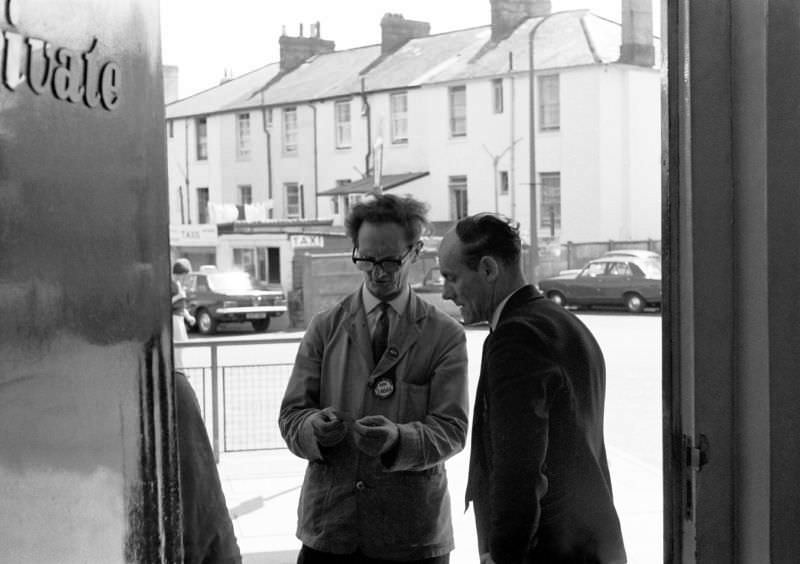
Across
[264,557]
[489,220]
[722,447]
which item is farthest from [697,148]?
[264,557]

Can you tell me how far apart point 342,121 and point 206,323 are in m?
10.5

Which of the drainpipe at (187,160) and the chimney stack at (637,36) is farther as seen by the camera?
the drainpipe at (187,160)

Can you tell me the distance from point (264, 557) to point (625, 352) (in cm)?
1057

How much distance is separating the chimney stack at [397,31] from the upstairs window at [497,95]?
344 cm

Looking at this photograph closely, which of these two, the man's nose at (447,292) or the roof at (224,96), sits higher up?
the roof at (224,96)

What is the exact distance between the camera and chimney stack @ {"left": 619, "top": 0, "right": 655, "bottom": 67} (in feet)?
85.7

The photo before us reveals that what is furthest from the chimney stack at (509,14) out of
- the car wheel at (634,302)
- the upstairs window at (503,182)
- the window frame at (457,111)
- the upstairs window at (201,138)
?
the upstairs window at (201,138)

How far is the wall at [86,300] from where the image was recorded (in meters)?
0.90

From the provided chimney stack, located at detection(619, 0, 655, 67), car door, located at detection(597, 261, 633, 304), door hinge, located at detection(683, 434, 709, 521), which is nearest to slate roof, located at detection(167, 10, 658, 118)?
chimney stack, located at detection(619, 0, 655, 67)

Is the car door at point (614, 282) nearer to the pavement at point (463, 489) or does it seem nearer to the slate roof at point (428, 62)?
the slate roof at point (428, 62)

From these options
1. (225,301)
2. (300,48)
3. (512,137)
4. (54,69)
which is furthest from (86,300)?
(300,48)

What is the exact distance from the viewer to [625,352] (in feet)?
49.8

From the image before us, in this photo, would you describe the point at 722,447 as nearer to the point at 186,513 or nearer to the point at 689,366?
the point at 689,366

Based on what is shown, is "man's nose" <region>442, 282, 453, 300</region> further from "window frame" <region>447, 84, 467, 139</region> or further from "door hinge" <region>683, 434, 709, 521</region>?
"window frame" <region>447, 84, 467, 139</region>
